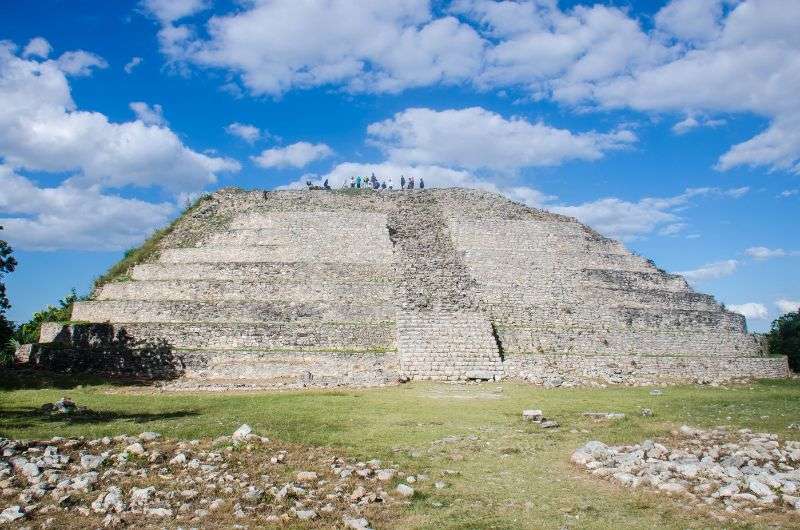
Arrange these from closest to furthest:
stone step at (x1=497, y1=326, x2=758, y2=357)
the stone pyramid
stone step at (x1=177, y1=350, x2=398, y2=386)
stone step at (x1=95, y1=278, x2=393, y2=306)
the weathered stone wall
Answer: stone step at (x1=177, y1=350, x2=398, y2=386), the weathered stone wall, the stone pyramid, stone step at (x1=497, y1=326, x2=758, y2=357), stone step at (x1=95, y1=278, x2=393, y2=306)

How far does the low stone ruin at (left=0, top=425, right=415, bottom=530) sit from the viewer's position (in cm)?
712

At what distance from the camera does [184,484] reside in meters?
8.13

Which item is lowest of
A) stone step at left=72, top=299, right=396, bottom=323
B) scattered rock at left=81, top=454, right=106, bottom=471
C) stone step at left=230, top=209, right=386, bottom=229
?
scattered rock at left=81, top=454, right=106, bottom=471

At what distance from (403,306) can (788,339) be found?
22.6 meters

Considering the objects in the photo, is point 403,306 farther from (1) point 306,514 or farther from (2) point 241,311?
(1) point 306,514

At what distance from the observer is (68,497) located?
7.43m

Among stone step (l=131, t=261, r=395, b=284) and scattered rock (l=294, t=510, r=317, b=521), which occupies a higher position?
stone step (l=131, t=261, r=395, b=284)

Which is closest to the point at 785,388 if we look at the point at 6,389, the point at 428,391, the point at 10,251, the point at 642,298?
the point at 642,298

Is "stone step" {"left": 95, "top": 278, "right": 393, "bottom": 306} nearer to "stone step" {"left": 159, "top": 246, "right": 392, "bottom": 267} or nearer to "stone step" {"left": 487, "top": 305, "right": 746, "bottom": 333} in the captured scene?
"stone step" {"left": 159, "top": 246, "right": 392, "bottom": 267}

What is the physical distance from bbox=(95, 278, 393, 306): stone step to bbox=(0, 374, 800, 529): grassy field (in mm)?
6908

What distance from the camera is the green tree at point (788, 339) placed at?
32.5 meters

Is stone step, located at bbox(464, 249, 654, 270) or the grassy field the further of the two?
stone step, located at bbox(464, 249, 654, 270)

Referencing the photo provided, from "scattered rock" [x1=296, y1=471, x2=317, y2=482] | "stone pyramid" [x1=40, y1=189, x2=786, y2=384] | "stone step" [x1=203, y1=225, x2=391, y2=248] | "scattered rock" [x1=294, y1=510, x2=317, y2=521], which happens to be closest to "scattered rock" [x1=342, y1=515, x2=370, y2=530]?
"scattered rock" [x1=294, y1=510, x2=317, y2=521]

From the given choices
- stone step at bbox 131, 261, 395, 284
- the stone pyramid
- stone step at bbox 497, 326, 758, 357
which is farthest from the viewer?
stone step at bbox 131, 261, 395, 284
